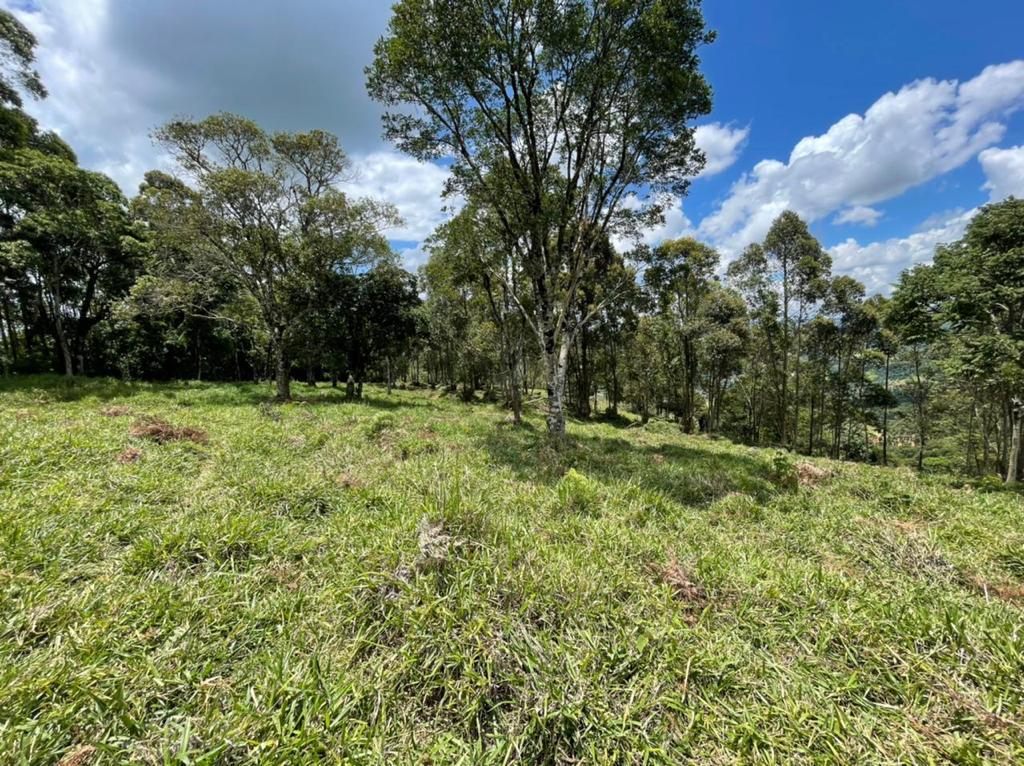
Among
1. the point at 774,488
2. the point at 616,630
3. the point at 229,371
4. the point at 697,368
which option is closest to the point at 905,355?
the point at 697,368

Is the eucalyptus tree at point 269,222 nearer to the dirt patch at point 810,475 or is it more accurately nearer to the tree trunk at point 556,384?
the tree trunk at point 556,384

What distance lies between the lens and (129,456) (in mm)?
6031

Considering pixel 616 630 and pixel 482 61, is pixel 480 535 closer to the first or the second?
pixel 616 630

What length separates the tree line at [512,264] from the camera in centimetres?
1011

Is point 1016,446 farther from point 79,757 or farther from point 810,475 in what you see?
point 79,757

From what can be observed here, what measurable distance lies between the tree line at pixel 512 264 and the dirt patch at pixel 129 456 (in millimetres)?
9283

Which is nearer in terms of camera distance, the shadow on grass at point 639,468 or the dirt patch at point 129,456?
the dirt patch at point 129,456

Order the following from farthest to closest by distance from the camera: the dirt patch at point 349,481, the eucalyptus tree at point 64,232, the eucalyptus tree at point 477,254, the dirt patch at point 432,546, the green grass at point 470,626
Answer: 1. the eucalyptus tree at point 64,232
2. the eucalyptus tree at point 477,254
3. the dirt patch at point 349,481
4. the dirt patch at point 432,546
5. the green grass at point 470,626

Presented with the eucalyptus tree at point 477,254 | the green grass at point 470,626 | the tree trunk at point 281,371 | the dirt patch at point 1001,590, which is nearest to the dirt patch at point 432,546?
the green grass at point 470,626

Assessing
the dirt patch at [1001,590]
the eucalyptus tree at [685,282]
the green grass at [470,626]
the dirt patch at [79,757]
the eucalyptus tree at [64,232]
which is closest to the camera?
the dirt patch at [79,757]

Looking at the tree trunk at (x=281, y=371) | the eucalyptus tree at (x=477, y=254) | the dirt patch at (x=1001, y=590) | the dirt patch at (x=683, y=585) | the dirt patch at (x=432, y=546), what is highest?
the eucalyptus tree at (x=477, y=254)

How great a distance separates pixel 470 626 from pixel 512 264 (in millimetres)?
14272

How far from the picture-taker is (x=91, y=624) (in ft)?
8.71

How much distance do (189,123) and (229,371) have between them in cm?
2456
